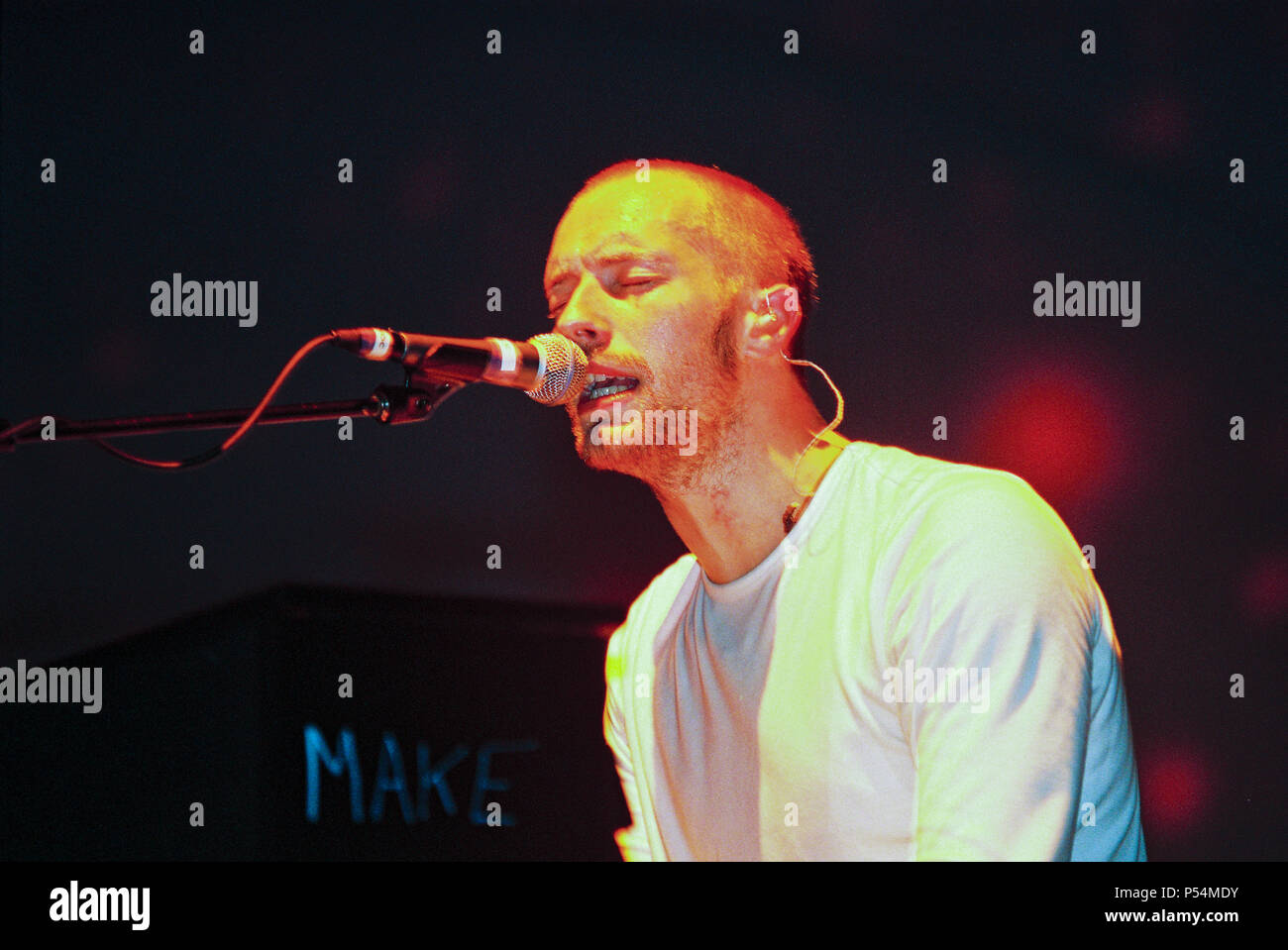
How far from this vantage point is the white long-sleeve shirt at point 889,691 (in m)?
1.49

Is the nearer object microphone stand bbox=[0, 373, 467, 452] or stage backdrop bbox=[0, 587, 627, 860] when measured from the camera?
microphone stand bbox=[0, 373, 467, 452]

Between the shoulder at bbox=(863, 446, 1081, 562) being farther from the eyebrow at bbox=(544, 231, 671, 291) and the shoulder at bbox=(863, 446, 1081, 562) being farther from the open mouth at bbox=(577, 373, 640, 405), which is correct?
the eyebrow at bbox=(544, 231, 671, 291)

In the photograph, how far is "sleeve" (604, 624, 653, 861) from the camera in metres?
2.19

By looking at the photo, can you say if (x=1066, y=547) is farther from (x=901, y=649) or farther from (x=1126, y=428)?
(x=1126, y=428)

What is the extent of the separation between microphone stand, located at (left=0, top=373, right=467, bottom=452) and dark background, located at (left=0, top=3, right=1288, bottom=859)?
130 centimetres

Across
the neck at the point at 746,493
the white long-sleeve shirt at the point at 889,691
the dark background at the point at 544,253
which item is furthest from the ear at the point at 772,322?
the dark background at the point at 544,253

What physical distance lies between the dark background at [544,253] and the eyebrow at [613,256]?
790 millimetres

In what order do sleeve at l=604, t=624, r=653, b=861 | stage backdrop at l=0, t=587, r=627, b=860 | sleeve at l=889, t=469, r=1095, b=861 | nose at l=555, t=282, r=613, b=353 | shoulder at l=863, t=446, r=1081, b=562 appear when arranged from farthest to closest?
stage backdrop at l=0, t=587, r=627, b=860 → sleeve at l=604, t=624, r=653, b=861 → nose at l=555, t=282, r=613, b=353 → shoulder at l=863, t=446, r=1081, b=562 → sleeve at l=889, t=469, r=1095, b=861

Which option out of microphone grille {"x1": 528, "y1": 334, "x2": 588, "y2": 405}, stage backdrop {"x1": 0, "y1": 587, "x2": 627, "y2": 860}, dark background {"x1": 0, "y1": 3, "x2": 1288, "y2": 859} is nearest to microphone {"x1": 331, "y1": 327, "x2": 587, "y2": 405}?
microphone grille {"x1": 528, "y1": 334, "x2": 588, "y2": 405}

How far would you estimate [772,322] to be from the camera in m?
2.13

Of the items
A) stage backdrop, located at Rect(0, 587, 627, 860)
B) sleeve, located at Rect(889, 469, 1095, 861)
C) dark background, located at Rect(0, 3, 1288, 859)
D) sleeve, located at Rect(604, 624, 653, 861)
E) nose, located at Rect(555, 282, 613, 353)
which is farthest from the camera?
stage backdrop, located at Rect(0, 587, 627, 860)

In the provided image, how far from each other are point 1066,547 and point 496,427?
166 centimetres
